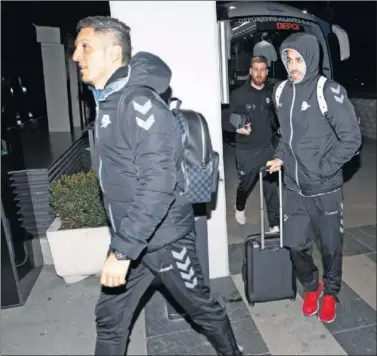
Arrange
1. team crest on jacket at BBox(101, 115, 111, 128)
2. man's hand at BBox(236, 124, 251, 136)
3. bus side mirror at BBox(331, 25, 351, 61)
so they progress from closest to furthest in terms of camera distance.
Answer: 1. team crest on jacket at BBox(101, 115, 111, 128)
2. man's hand at BBox(236, 124, 251, 136)
3. bus side mirror at BBox(331, 25, 351, 61)

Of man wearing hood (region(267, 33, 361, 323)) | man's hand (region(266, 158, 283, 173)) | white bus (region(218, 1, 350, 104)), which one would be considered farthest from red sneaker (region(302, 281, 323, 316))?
white bus (region(218, 1, 350, 104))

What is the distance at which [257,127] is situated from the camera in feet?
15.7

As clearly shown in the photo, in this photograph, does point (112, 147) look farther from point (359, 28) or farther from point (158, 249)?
point (359, 28)

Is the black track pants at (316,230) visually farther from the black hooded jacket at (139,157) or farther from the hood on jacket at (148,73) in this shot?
the hood on jacket at (148,73)

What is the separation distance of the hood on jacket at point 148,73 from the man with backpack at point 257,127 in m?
2.62

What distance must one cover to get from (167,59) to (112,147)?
1.47 m

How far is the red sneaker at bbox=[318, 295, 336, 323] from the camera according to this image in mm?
3170

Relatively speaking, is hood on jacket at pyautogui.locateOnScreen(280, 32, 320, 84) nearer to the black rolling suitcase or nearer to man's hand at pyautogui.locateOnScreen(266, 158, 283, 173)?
man's hand at pyautogui.locateOnScreen(266, 158, 283, 173)

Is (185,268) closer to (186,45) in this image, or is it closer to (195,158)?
(195,158)

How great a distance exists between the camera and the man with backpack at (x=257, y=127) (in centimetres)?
472

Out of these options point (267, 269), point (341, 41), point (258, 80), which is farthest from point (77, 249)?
point (341, 41)

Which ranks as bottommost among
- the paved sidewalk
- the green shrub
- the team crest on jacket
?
the paved sidewalk

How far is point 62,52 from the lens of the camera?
11422mm

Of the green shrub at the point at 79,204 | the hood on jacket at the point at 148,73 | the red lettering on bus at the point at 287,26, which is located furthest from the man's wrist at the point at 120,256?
the red lettering on bus at the point at 287,26
